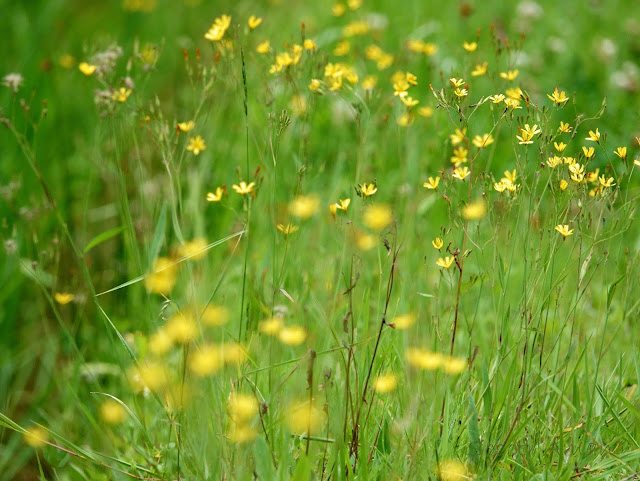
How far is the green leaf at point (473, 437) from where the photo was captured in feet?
4.09

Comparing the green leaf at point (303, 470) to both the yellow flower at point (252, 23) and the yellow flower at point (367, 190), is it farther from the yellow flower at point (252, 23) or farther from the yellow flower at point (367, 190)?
the yellow flower at point (252, 23)

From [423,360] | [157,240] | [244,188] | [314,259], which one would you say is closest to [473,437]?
[423,360]

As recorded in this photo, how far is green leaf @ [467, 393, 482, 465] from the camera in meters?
1.25

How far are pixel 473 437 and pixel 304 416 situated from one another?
33 cm

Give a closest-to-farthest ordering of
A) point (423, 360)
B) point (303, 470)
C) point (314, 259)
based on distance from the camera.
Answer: point (303, 470)
point (423, 360)
point (314, 259)

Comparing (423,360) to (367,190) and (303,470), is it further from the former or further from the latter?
(367,190)

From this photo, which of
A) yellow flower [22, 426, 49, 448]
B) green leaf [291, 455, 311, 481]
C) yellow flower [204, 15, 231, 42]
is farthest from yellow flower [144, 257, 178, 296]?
yellow flower [204, 15, 231, 42]

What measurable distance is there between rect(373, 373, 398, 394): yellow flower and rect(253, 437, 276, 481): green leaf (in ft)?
0.85

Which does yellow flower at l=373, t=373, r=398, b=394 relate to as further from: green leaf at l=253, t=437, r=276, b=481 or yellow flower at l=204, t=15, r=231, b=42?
yellow flower at l=204, t=15, r=231, b=42

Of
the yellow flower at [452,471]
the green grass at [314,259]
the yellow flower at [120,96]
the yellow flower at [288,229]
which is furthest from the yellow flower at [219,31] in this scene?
the yellow flower at [452,471]

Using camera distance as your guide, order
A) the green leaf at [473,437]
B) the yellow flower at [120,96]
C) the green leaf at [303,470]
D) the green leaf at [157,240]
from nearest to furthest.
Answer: the green leaf at [303,470]
the green leaf at [473,437]
the green leaf at [157,240]
the yellow flower at [120,96]

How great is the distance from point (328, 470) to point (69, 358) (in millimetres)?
1278

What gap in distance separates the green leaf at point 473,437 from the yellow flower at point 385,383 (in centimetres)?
15

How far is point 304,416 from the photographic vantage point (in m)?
1.18
